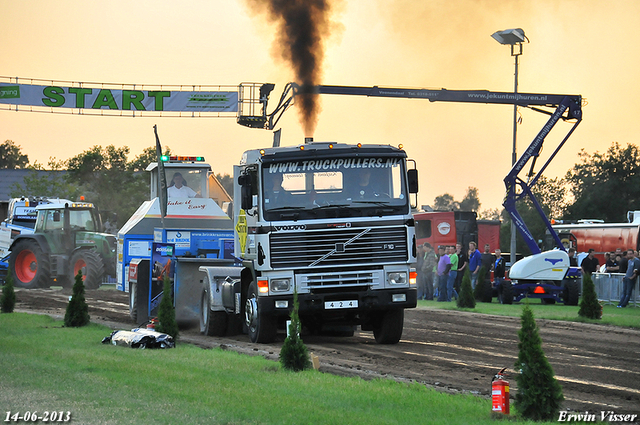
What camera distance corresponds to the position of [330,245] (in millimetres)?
13336

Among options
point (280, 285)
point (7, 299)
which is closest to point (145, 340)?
point (280, 285)

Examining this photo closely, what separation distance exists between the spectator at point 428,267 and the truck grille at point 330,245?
A: 52.2 ft

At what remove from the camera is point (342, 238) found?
525 inches

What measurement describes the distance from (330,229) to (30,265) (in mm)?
22043

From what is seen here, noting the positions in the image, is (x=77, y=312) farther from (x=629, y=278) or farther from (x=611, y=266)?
(x=611, y=266)

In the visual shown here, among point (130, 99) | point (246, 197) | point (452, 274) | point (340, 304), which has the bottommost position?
point (340, 304)

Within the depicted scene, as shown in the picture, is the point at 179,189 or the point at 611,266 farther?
the point at 611,266

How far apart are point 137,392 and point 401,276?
19.4ft

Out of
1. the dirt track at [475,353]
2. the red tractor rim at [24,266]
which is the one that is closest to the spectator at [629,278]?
the dirt track at [475,353]

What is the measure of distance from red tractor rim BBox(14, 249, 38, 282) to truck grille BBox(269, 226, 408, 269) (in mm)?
21438

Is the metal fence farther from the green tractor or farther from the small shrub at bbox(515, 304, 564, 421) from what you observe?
the small shrub at bbox(515, 304, 564, 421)

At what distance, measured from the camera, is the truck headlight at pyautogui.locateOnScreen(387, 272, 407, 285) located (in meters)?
13.6

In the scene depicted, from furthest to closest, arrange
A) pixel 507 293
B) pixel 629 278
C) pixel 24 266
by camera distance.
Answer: pixel 24 266, pixel 507 293, pixel 629 278

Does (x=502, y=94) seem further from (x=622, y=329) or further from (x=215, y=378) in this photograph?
(x=215, y=378)
